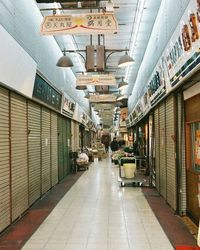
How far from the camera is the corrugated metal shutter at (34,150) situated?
8.37 m

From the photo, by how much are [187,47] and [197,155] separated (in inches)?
82.5

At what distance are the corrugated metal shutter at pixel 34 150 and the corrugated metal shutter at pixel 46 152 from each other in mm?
609

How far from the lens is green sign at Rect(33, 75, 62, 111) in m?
8.58

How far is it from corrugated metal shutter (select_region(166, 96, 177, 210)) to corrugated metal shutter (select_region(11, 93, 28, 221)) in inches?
125

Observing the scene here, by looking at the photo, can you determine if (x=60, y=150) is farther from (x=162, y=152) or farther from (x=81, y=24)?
(x=81, y=24)

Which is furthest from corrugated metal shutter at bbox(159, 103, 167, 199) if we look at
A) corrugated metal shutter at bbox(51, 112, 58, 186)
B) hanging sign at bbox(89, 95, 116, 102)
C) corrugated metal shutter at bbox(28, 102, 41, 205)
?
hanging sign at bbox(89, 95, 116, 102)

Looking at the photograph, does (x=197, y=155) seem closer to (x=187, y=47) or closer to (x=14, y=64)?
(x=187, y=47)

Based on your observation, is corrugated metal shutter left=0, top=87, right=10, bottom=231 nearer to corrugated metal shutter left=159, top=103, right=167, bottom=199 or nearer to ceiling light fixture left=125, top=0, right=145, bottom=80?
ceiling light fixture left=125, top=0, right=145, bottom=80

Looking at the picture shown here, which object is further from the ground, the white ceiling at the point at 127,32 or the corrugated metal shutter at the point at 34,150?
the white ceiling at the point at 127,32

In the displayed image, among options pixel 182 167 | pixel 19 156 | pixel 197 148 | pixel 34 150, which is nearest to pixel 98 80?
pixel 34 150

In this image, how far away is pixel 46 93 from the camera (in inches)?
388

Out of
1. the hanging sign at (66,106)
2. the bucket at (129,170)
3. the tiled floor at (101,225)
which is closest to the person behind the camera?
the tiled floor at (101,225)

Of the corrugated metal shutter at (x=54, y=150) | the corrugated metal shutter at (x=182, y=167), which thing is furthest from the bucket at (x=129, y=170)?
the corrugated metal shutter at (x=182, y=167)

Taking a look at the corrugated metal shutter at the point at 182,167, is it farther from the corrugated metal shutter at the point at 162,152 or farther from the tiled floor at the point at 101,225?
the corrugated metal shutter at the point at 162,152
